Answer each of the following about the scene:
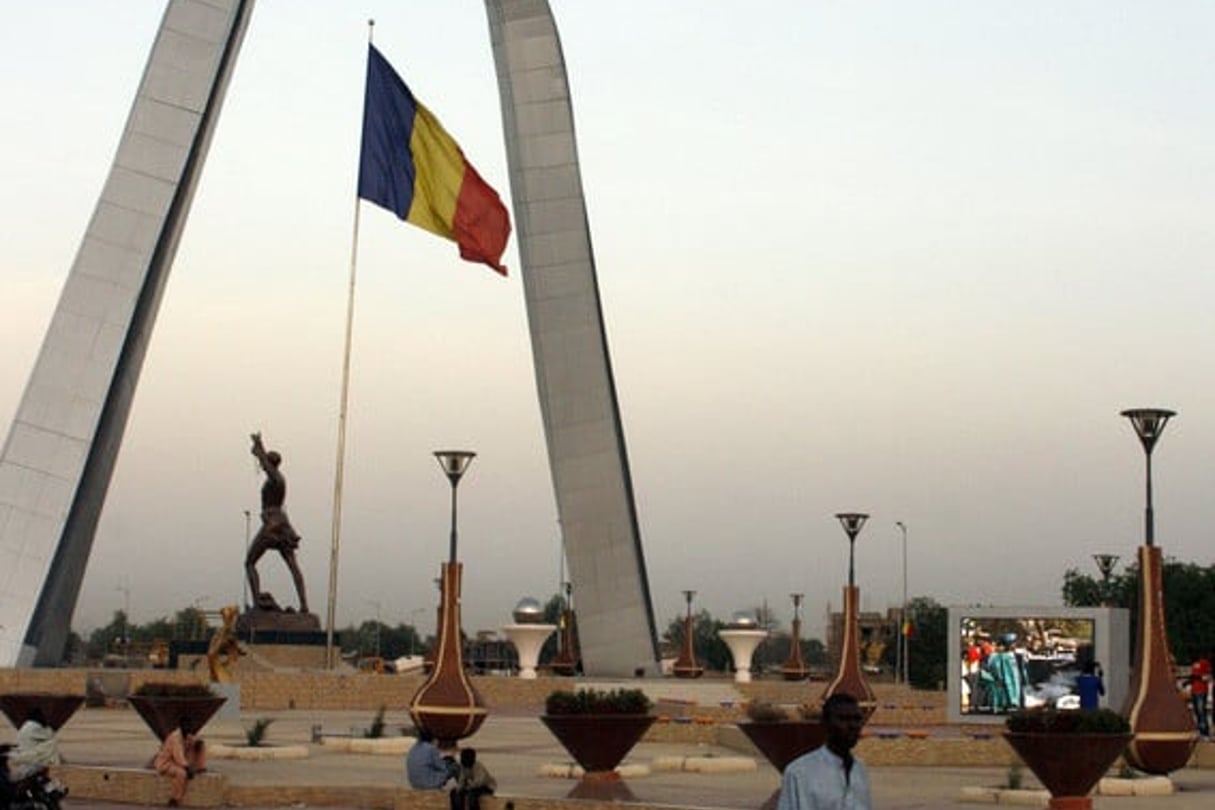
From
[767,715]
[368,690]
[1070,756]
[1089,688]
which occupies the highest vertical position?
[1089,688]

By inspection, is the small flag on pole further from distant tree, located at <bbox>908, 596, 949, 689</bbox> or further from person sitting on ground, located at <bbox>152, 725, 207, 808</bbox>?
distant tree, located at <bbox>908, 596, 949, 689</bbox>

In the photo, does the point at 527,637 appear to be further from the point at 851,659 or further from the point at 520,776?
the point at 520,776

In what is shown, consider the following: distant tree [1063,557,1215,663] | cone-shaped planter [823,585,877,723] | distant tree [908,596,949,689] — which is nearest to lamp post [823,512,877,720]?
cone-shaped planter [823,585,877,723]

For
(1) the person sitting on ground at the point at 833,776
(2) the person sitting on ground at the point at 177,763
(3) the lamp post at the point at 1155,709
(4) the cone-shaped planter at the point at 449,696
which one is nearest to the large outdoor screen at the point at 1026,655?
(3) the lamp post at the point at 1155,709

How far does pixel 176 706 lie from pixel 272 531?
78.4ft

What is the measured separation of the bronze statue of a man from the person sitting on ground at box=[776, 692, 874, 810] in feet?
128

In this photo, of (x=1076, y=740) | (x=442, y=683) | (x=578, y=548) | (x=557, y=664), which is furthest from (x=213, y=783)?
(x=557, y=664)

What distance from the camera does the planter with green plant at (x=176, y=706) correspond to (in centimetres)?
2252

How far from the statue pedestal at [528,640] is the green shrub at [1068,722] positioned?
3315cm

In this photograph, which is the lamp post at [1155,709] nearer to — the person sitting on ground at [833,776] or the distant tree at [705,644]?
the person sitting on ground at [833,776]

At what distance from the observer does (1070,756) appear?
18625mm

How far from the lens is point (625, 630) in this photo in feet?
141

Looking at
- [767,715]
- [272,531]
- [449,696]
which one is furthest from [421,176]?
[767,715]

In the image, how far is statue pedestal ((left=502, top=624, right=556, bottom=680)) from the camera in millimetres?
51938
